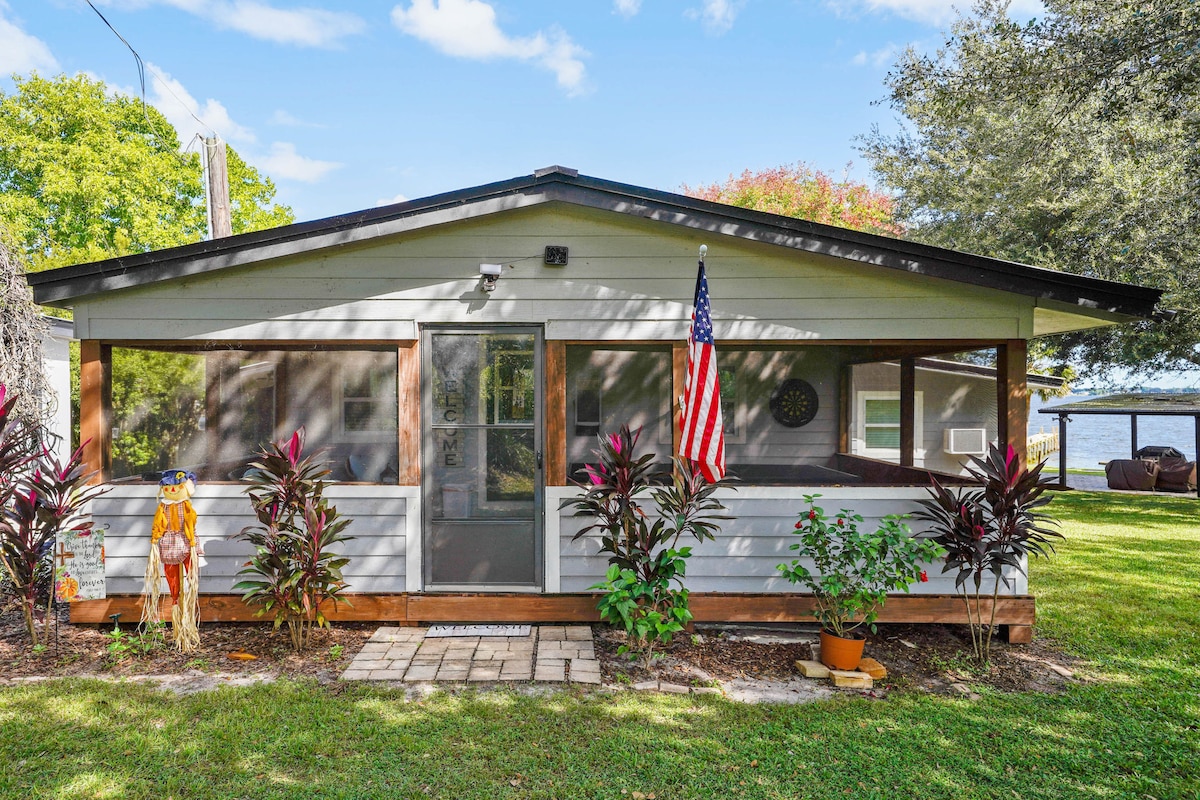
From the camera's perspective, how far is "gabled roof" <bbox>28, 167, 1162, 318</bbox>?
4.24 m

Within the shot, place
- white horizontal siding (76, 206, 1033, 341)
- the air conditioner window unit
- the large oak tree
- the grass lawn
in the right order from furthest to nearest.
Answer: the large oak tree, the air conditioner window unit, white horizontal siding (76, 206, 1033, 341), the grass lawn

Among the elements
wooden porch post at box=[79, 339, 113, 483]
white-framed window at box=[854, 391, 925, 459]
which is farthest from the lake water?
wooden porch post at box=[79, 339, 113, 483]

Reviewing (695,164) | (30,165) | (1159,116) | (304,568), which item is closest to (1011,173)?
(1159,116)

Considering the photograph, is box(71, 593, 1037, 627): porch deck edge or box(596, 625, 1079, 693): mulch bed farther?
box(71, 593, 1037, 627): porch deck edge

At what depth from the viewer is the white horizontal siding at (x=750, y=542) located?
14.8 ft

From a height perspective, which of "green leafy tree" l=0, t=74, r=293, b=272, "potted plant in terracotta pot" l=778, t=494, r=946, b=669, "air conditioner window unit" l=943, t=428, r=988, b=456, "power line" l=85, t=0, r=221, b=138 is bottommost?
"potted plant in terracotta pot" l=778, t=494, r=946, b=669

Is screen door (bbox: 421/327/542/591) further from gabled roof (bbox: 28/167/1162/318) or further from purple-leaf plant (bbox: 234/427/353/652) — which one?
gabled roof (bbox: 28/167/1162/318)

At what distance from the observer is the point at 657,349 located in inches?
202

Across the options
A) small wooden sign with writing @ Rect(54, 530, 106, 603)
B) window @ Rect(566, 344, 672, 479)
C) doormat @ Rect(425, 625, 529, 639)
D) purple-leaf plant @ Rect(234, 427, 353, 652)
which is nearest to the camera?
purple-leaf plant @ Rect(234, 427, 353, 652)

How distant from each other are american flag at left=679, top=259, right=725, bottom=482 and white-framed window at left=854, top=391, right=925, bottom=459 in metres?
3.25

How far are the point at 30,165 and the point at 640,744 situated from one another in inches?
895

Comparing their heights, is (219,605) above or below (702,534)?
below

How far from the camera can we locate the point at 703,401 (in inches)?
156

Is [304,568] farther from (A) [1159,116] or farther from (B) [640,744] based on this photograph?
(A) [1159,116]
